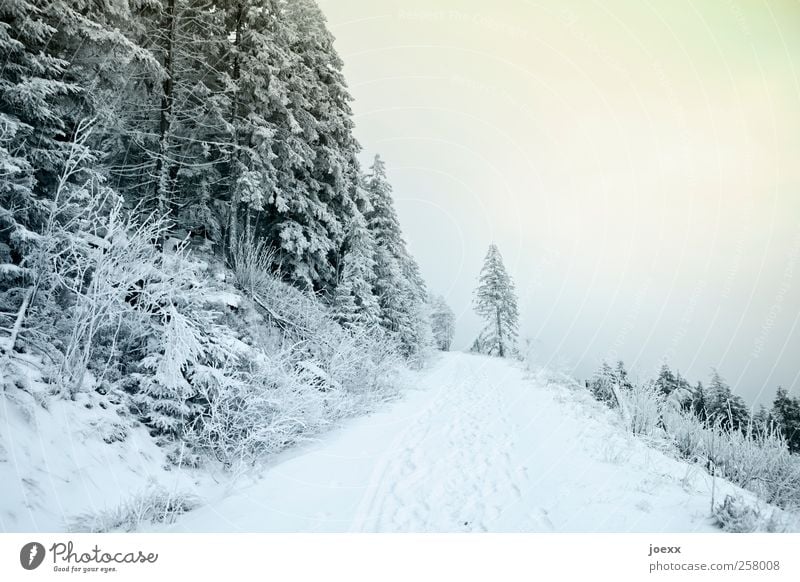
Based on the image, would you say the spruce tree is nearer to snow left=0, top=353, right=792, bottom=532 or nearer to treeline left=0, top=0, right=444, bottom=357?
snow left=0, top=353, right=792, bottom=532

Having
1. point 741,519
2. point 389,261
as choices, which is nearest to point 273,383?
point 741,519

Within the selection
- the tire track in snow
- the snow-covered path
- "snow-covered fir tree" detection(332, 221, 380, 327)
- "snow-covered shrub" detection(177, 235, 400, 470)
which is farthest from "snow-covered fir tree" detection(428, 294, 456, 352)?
the snow-covered path

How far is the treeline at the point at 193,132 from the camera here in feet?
14.1

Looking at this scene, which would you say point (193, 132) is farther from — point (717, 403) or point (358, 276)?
point (717, 403)

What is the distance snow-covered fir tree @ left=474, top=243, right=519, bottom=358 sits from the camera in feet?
108

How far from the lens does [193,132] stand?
30.0 feet

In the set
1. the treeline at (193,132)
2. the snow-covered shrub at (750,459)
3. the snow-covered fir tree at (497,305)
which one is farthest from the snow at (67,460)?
the snow-covered fir tree at (497,305)

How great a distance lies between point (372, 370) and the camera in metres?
8.73

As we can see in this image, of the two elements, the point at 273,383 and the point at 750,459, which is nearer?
the point at 750,459

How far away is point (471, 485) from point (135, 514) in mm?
3229

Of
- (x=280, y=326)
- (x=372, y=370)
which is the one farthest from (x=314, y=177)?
(x=372, y=370)

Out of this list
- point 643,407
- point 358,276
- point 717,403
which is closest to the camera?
point 643,407

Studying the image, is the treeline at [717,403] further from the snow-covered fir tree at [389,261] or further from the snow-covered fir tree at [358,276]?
the snow-covered fir tree at [389,261]
